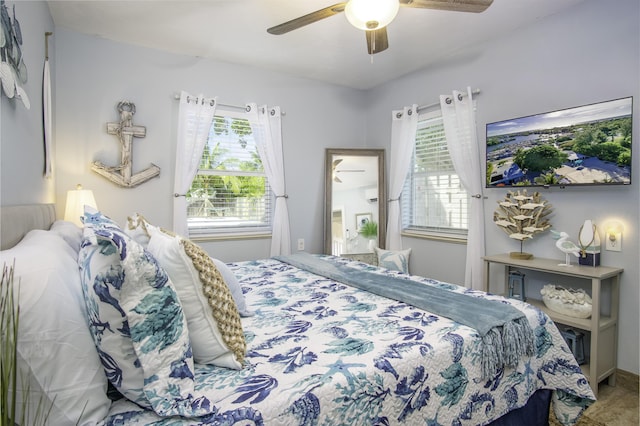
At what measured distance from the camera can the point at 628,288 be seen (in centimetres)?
226

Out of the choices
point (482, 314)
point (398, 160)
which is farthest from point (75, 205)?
point (398, 160)

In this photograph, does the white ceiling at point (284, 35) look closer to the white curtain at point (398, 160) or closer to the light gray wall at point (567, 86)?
the light gray wall at point (567, 86)

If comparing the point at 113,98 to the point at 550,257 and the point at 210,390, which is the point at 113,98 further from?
the point at 550,257

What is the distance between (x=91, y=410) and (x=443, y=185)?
332 cm

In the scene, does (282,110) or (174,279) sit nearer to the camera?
(174,279)

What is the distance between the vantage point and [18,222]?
1351 mm

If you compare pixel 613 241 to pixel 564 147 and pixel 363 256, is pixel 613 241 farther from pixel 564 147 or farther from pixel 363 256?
pixel 363 256

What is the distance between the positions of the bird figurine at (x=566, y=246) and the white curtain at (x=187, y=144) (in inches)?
119

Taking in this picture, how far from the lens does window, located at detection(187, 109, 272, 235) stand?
11.6 feet

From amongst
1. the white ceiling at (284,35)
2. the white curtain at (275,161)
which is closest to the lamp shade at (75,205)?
the white ceiling at (284,35)

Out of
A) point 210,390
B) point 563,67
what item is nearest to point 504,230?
point 563,67

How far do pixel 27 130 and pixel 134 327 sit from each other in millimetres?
1495

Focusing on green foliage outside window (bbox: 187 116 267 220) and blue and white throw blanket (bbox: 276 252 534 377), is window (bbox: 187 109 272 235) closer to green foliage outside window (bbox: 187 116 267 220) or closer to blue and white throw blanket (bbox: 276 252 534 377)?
green foliage outside window (bbox: 187 116 267 220)

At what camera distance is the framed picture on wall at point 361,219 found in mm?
3973
